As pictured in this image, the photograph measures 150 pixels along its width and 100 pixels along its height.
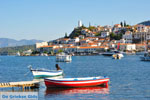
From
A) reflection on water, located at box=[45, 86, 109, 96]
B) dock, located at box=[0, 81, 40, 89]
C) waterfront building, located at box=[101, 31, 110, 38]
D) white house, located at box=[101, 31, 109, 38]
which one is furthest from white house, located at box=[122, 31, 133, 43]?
dock, located at box=[0, 81, 40, 89]

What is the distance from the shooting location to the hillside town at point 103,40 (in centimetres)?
15212

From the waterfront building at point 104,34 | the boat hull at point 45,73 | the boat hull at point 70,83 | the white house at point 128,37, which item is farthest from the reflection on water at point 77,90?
the waterfront building at point 104,34

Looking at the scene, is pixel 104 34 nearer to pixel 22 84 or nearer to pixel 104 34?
pixel 104 34

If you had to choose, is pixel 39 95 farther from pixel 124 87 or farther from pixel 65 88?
pixel 124 87

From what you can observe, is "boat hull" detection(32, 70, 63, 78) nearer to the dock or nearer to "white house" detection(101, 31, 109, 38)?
the dock

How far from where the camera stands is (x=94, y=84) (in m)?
27.2

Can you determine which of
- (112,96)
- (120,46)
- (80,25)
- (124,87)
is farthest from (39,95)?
(80,25)

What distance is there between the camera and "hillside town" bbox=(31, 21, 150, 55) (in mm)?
152125

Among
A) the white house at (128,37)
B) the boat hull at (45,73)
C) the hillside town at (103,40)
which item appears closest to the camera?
the boat hull at (45,73)

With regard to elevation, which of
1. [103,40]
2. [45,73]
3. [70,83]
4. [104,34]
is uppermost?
[104,34]

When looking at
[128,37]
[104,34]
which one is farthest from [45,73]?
[104,34]

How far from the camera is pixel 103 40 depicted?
169500 millimetres

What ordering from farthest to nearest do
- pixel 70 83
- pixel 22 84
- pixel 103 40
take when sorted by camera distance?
pixel 103 40 → pixel 70 83 → pixel 22 84

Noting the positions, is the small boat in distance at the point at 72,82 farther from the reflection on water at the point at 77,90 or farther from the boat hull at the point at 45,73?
the boat hull at the point at 45,73
